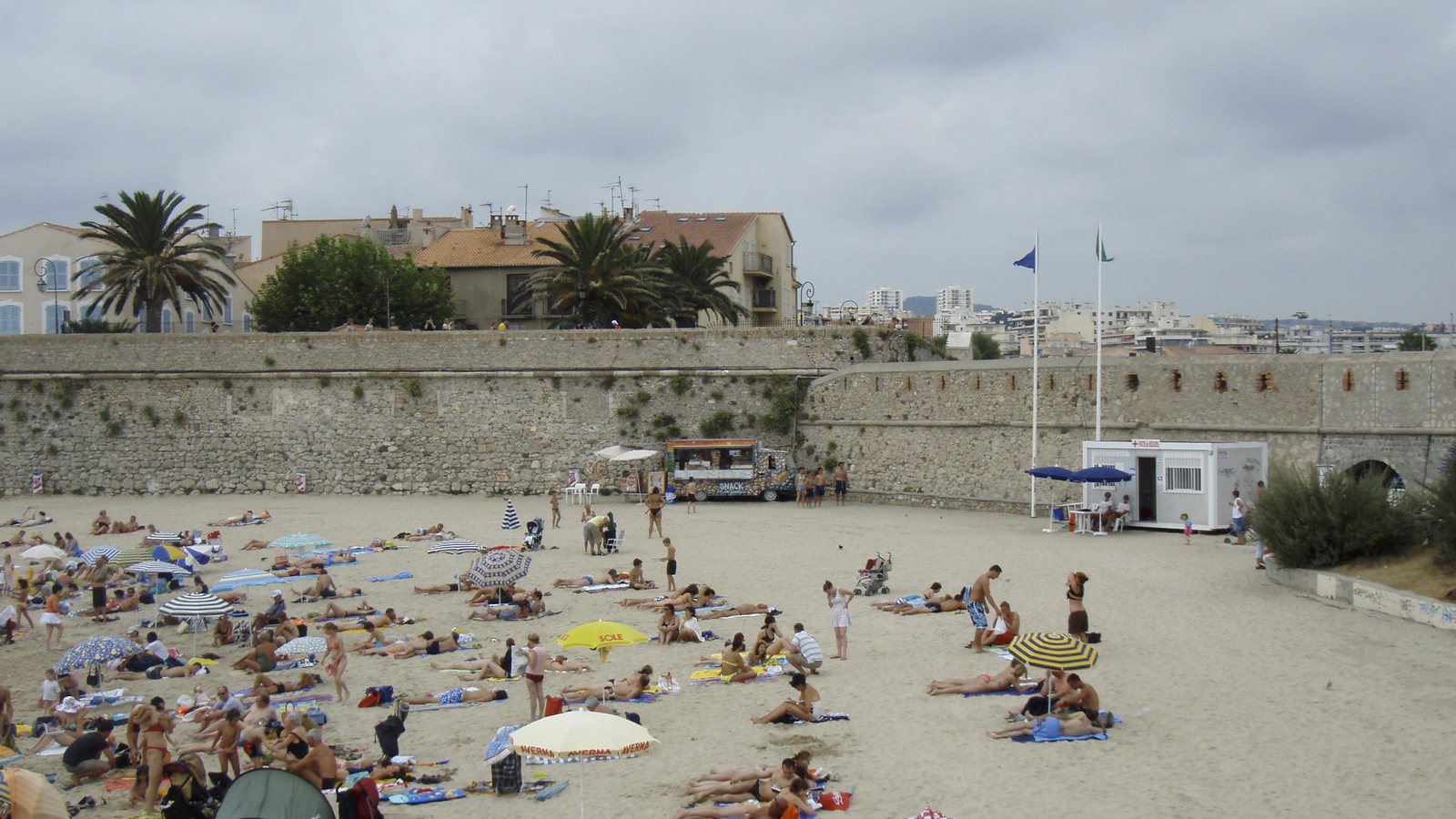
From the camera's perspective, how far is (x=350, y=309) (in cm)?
3900

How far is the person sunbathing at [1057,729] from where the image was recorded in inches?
385

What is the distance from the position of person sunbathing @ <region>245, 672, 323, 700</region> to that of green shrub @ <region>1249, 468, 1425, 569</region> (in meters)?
12.9

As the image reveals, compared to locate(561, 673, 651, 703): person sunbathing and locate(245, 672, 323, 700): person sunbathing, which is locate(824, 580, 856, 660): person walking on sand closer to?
locate(561, 673, 651, 703): person sunbathing

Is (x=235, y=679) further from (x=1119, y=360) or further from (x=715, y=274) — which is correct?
(x=715, y=274)

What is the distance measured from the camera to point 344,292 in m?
38.9

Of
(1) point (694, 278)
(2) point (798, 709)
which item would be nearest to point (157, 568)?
(2) point (798, 709)

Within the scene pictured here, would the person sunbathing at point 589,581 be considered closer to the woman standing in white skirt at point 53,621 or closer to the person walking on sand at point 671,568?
the person walking on sand at point 671,568

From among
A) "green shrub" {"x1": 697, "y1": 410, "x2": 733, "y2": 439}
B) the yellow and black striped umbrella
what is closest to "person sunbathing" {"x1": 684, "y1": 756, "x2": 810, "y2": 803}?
the yellow and black striped umbrella

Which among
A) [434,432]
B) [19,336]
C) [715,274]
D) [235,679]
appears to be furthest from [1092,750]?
[19,336]

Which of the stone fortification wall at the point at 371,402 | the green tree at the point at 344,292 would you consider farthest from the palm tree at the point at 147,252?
the green tree at the point at 344,292

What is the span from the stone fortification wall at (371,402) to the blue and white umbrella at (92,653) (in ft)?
57.9

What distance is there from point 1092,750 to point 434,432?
2408 centimetres

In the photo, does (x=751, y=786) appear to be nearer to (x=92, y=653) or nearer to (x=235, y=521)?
(x=92, y=653)

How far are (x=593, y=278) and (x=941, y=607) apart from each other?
19704 millimetres
